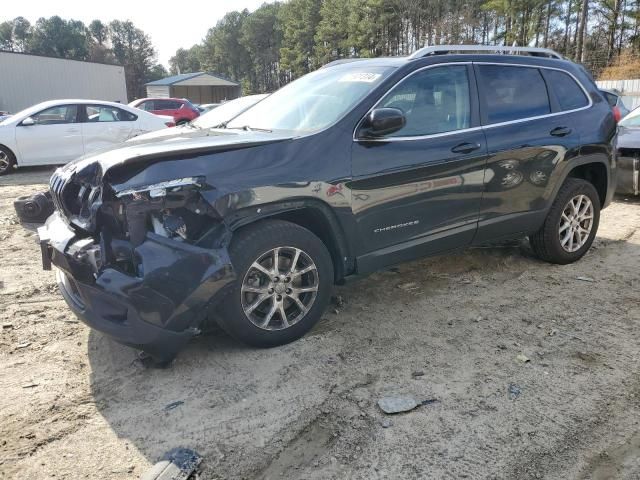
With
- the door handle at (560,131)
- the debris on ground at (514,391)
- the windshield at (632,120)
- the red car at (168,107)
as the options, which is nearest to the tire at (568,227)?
the door handle at (560,131)

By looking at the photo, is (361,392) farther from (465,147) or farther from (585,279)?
(585,279)

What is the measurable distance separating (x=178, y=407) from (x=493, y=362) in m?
1.93

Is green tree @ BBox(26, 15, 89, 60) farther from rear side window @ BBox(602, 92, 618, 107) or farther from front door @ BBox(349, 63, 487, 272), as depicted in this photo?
front door @ BBox(349, 63, 487, 272)

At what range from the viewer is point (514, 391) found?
9.75 ft

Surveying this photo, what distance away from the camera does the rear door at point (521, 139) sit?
419 cm

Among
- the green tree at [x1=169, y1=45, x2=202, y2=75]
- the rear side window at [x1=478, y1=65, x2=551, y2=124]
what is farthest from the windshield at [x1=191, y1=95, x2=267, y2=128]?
the green tree at [x1=169, y1=45, x2=202, y2=75]

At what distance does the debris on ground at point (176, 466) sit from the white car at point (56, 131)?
380 inches

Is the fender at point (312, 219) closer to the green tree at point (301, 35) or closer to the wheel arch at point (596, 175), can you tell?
the wheel arch at point (596, 175)

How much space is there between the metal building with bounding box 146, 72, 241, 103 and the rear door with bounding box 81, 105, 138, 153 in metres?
49.4

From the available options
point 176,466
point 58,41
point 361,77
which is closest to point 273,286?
point 176,466

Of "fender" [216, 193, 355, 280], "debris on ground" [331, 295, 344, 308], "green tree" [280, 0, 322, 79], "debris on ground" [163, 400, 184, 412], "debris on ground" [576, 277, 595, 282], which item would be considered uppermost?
"green tree" [280, 0, 322, 79]

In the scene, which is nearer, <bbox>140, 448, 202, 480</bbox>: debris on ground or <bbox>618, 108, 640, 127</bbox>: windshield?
<bbox>140, 448, 202, 480</bbox>: debris on ground

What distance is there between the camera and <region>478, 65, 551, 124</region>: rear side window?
421 centimetres

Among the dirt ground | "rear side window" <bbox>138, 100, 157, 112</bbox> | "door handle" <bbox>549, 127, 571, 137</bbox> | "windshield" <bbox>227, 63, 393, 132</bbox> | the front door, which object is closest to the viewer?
the dirt ground
